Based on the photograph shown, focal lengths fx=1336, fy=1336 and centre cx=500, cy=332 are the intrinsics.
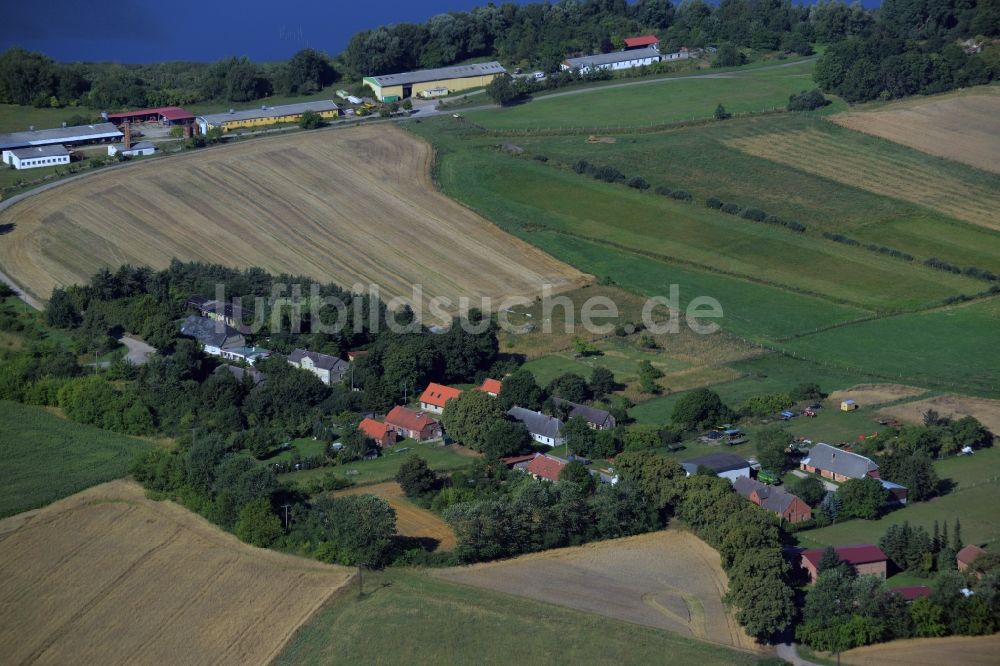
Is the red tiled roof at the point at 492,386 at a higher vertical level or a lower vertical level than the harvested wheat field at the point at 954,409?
higher

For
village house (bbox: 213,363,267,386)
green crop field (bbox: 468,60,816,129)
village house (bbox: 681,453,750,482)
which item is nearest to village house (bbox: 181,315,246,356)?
village house (bbox: 213,363,267,386)

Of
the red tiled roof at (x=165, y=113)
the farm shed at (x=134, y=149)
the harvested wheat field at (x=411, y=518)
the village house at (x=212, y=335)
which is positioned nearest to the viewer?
the harvested wheat field at (x=411, y=518)

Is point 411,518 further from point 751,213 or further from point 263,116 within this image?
point 263,116

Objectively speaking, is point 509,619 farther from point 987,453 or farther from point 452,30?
point 452,30

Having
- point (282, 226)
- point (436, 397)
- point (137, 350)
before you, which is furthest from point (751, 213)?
point (137, 350)

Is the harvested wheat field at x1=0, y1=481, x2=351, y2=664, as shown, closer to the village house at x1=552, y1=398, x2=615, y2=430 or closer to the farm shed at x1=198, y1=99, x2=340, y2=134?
the village house at x1=552, y1=398, x2=615, y2=430

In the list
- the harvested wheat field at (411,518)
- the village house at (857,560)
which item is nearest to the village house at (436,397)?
the harvested wheat field at (411,518)

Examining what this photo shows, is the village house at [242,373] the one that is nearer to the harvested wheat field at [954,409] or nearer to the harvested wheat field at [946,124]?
the harvested wheat field at [954,409]
